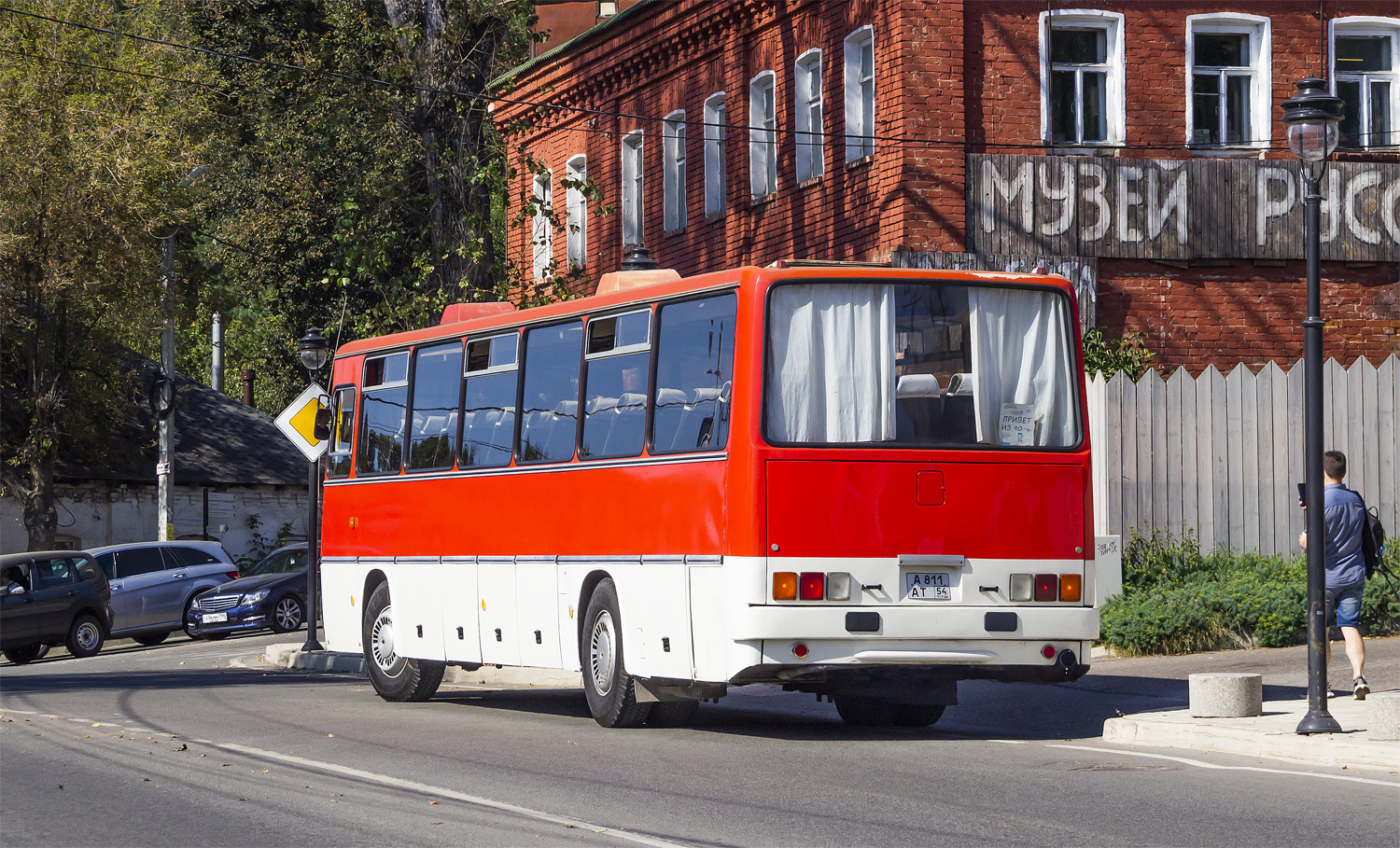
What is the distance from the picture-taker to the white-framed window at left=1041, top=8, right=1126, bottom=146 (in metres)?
24.2

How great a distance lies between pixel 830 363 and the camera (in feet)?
41.3

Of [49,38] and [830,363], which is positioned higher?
[49,38]

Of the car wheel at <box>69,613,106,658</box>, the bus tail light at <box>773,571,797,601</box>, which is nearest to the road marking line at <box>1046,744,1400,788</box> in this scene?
the bus tail light at <box>773,571,797,601</box>

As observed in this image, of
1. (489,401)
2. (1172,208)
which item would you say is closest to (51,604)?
(489,401)

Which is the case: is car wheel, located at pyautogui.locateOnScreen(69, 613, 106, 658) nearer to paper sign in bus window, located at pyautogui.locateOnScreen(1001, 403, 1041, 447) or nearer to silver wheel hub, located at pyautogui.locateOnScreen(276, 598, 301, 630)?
silver wheel hub, located at pyautogui.locateOnScreen(276, 598, 301, 630)

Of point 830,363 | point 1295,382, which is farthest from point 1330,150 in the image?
point 1295,382

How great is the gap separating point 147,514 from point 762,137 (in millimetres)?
25287

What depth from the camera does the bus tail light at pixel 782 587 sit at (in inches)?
480

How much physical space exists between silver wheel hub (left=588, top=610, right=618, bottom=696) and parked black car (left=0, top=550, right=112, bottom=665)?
1739cm

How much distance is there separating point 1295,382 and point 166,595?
2028 centimetres

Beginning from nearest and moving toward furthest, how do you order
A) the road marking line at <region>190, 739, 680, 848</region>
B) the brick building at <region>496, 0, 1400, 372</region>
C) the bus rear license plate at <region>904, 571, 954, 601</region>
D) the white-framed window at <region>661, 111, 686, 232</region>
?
the road marking line at <region>190, 739, 680, 848</region>
the bus rear license plate at <region>904, 571, 954, 601</region>
the brick building at <region>496, 0, 1400, 372</region>
the white-framed window at <region>661, 111, 686, 232</region>

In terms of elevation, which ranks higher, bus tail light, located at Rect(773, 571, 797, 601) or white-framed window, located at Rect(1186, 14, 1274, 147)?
white-framed window, located at Rect(1186, 14, 1274, 147)

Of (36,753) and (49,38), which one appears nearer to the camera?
(36,753)

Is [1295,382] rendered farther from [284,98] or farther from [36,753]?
[284,98]
